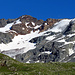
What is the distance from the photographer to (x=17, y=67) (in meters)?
41.4

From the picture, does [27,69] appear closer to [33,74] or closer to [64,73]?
[33,74]

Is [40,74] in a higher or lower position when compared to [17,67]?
lower

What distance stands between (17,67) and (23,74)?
27.6 feet

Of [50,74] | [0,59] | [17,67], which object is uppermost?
[0,59]

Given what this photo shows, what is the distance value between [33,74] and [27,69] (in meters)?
5.97

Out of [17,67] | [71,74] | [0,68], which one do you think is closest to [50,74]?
[71,74]

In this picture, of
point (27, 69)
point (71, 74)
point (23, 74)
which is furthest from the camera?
point (27, 69)

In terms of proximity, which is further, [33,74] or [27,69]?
[27,69]

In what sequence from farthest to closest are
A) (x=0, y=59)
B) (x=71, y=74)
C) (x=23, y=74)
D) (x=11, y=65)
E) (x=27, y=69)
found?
1. (x=0, y=59)
2. (x=11, y=65)
3. (x=27, y=69)
4. (x=71, y=74)
5. (x=23, y=74)

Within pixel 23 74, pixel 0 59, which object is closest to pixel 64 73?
pixel 23 74

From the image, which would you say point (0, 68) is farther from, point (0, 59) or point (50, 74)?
point (50, 74)

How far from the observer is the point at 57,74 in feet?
114

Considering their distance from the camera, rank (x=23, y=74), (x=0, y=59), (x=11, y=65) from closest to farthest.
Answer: (x=23, y=74) < (x=11, y=65) < (x=0, y=59)

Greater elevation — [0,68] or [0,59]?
[0,59]
